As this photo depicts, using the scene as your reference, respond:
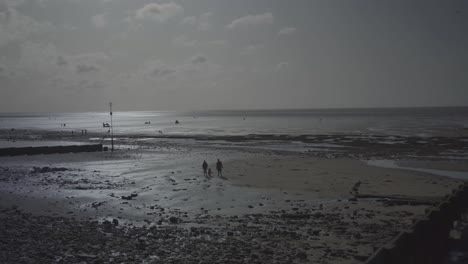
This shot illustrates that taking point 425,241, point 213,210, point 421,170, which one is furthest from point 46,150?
point 425,241

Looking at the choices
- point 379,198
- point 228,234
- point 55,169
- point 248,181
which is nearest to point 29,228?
point 228,234

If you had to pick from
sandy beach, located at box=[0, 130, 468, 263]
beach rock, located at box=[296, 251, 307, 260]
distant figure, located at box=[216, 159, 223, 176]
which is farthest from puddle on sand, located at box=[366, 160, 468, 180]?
beach rock, located at box=[296, 251, 307, 260]

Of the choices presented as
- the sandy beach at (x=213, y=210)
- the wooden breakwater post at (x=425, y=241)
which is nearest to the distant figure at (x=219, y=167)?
the sandy beach at (x=213, y=210)

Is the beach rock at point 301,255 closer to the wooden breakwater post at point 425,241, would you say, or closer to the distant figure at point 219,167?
the wooden breakwater post at point 425,241

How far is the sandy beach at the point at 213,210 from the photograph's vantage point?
14438mm

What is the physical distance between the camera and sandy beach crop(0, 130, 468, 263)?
14438mm

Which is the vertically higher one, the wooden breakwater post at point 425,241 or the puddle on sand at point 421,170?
the wooden breakwater post at point 425,241

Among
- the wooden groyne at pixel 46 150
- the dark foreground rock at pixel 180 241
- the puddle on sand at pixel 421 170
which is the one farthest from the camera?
the wooden groyne at pixel 46 150

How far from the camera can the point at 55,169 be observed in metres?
37.3

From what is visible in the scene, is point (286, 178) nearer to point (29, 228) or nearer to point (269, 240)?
point (269, 240)

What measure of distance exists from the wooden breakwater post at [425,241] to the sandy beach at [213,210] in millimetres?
958

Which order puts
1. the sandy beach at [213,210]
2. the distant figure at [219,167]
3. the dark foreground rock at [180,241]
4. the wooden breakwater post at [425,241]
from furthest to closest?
the distant figure at [219,167] < the sandy beach at [213,210] < the dark foreground rock at [180,241] < the wooden breakwater post at [425,241]

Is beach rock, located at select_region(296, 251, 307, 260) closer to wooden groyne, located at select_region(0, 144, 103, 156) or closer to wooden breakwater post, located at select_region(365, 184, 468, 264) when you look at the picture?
wooden breakwater post, located at select_region(365, 184, 468, 264)

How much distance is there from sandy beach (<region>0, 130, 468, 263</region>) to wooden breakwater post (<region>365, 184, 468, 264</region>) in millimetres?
958
